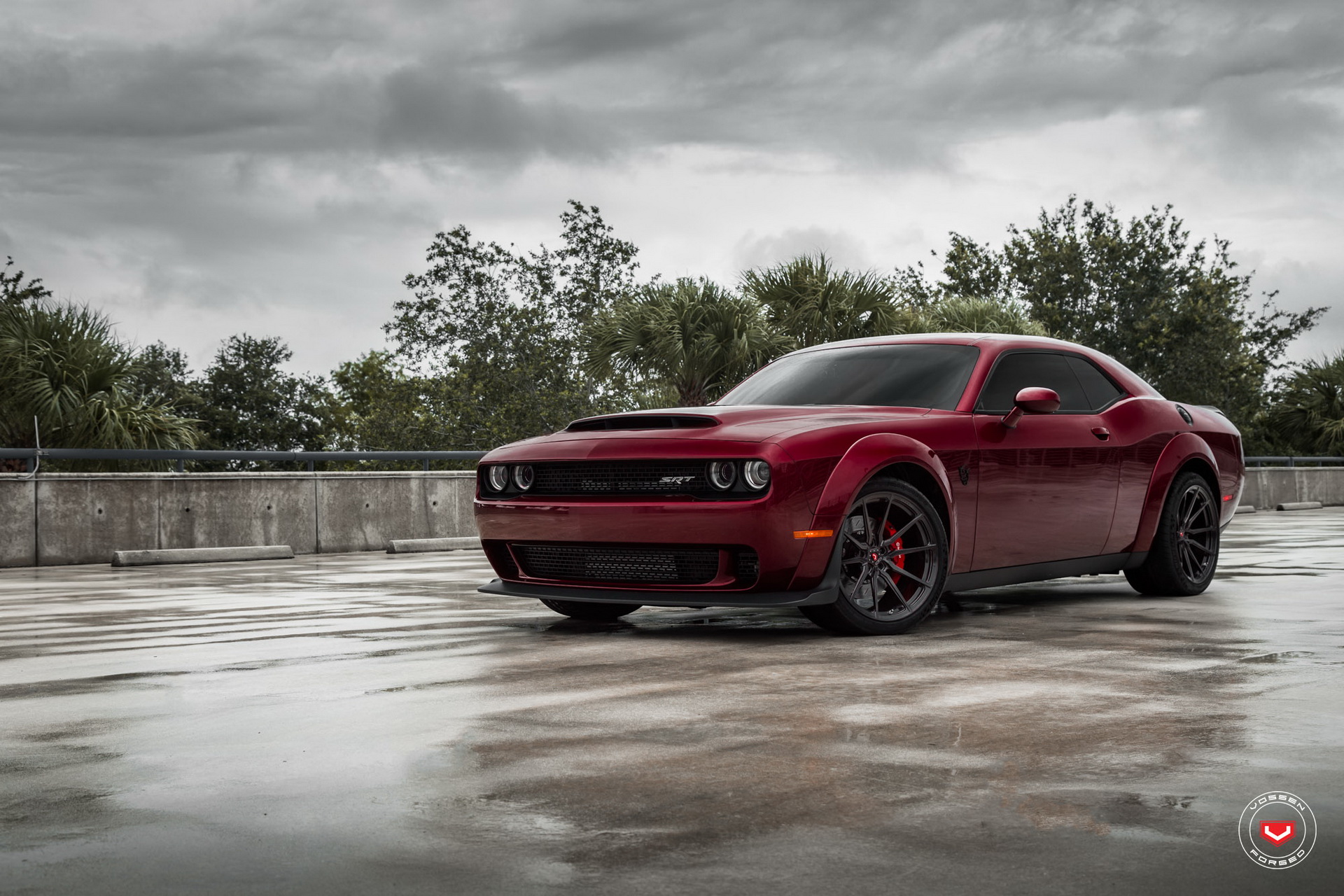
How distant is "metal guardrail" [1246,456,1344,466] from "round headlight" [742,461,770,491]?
2024cm

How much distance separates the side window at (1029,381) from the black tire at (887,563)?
887mm

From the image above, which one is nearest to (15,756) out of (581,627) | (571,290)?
(581,627)

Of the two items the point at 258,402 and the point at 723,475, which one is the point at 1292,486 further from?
the point at 258,402

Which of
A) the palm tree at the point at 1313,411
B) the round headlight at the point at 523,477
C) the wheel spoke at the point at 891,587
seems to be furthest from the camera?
the palm tree at the point at 1313,411

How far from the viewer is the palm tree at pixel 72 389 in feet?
45.4

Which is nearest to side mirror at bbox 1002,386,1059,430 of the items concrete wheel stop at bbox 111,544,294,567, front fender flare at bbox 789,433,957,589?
front fender flare at bbox 789,433,957,589

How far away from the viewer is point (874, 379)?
25.8 feet

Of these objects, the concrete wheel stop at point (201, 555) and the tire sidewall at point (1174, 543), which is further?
the concrete wheel stop at point (201, 555)

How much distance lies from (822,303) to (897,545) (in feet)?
56.1

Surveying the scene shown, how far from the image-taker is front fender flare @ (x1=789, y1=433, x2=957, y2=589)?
21.6 ft

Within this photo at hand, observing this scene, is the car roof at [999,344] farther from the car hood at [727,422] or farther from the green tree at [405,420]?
the green tree at [405,420]

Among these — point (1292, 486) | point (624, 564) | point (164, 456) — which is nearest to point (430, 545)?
point (164, 456)

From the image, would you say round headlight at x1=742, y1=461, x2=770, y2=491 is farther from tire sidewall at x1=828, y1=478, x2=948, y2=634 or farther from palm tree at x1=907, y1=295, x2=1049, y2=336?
palm tree at x1=907, y1=295, x2=1049, y2=336

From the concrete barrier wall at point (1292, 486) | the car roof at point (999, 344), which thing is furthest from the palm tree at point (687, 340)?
the car roof at point (999, 344)
